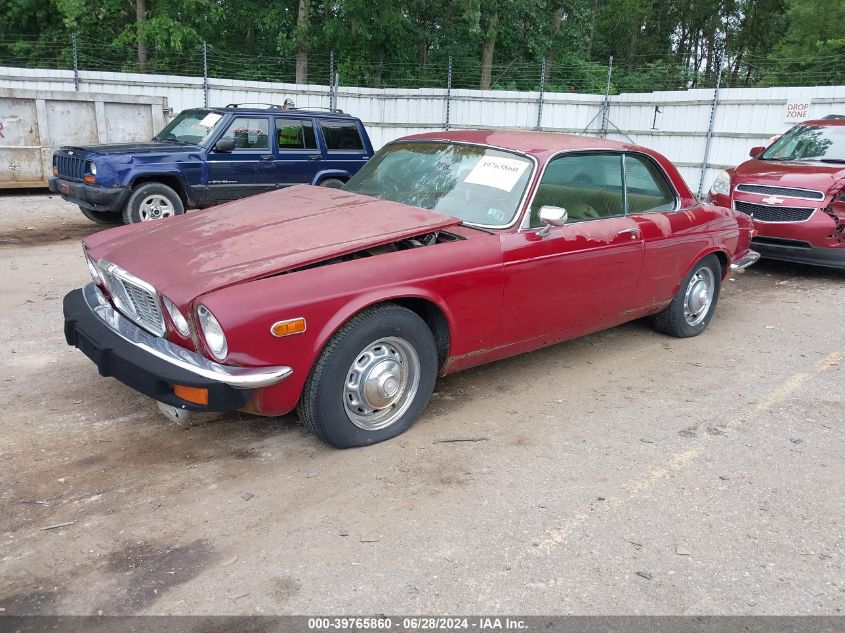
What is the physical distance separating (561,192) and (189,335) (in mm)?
2557

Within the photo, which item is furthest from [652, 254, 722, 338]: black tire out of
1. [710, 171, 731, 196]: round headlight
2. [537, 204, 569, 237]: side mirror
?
[710, 171, 731, 196]: round headlight

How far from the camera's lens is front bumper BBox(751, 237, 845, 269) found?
789cm

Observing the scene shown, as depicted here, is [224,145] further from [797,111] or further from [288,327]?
[797,111]

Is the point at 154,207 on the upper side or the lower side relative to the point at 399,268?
lower

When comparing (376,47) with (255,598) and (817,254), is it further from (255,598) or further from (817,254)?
(255,598)

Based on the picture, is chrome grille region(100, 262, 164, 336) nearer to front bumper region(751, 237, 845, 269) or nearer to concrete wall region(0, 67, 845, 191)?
front bumper region(751, 237, 845, 269)

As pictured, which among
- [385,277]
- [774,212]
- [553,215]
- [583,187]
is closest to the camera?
[385,277]

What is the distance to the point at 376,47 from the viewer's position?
24.6 meters

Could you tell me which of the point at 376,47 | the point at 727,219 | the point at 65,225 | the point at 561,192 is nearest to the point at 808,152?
the point at 727,219

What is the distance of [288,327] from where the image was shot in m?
3.24

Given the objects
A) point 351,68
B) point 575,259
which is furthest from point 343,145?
point 351,68

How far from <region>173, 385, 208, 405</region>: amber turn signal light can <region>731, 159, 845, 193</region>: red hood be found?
7409 millimetres

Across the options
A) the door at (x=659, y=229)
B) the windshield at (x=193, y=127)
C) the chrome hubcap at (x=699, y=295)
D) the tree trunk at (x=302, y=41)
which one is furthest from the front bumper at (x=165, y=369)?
the tree trunk at (x=302, y=41)

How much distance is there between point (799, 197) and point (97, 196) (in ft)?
28.0
